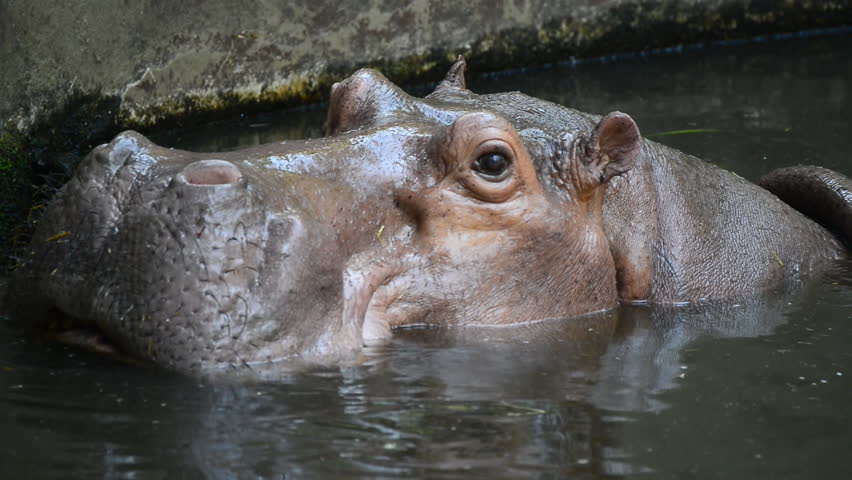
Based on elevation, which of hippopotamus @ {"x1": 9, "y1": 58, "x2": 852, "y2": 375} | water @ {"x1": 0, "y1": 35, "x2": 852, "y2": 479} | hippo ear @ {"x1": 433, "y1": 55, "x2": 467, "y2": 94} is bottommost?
water @ {"x1": 0, "y1": 35, "x2": 852, "y2": 479}

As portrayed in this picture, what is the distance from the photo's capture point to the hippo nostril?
13.3 feet

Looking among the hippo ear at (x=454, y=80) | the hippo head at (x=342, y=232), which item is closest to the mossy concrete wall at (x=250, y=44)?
the hippo ear at (x=454, y=80)

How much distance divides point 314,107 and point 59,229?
601 cm

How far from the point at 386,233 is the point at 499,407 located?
2.75 ft

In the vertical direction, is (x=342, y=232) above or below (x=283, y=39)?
below

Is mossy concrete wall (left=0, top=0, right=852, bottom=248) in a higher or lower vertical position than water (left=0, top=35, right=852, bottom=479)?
higher

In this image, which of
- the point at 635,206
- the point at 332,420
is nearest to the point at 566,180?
the point at 635,206

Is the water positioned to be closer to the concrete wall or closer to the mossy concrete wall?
the mossy concrete wall

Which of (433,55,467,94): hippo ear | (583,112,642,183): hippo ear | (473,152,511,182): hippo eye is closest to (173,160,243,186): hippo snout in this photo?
(473,152,511,182): hippo eye

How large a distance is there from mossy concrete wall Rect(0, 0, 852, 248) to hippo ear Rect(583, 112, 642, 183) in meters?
3.30

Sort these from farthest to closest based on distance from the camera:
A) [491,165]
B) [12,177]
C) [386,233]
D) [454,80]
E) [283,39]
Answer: [283,39] < [12,177] < [454,80] < [491,165] < [386,233]

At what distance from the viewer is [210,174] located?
4.06m

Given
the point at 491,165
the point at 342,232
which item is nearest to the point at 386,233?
the point at 342,232

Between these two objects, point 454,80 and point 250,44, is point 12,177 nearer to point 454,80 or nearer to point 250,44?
point 454,80
